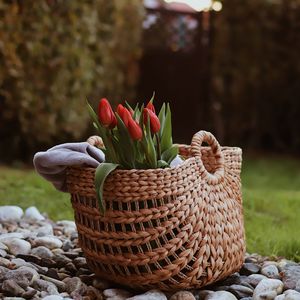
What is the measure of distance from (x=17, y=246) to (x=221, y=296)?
886 millimetres

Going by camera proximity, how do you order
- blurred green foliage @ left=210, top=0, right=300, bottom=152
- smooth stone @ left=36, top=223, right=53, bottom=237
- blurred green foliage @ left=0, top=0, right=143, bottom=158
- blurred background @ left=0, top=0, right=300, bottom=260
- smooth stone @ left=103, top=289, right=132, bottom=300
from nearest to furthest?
smooth stone @ left=103, top=289, right=132, bottom=300 → smooth stone @ left=36, top=223, right=53, bottom=237 → blurred green foliage @ left=0, top=0, right=143, bottom=158 → blurred background @ left=0, top=0, right=300, bottom=260 → blurred green foliage @ left=210, top=0, right=300, bottom=152

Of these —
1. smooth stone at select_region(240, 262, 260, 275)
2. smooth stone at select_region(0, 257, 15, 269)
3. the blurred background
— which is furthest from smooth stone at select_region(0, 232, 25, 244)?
the blurred background

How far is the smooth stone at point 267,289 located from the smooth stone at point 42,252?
84cm

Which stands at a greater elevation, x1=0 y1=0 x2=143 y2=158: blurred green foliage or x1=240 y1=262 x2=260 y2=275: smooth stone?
x1=0 y1=0 x2=143 y2=158: blurred green foliage

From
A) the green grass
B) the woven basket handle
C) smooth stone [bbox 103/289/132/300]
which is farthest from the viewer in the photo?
the green grass

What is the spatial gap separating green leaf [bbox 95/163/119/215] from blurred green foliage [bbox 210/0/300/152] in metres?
5.45

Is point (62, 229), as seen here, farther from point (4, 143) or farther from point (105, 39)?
point (105, 39)

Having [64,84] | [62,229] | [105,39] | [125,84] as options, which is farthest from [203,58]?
[62,229]

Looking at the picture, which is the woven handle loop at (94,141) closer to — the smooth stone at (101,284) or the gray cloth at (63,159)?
the gray cloth at (63,159)

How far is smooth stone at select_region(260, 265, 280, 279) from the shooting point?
95.7 inches

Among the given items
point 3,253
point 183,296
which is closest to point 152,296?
point 183,296

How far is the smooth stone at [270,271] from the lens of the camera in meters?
2.43

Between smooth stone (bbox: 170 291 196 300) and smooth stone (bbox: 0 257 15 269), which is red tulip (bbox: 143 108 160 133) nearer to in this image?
smooth stone (bbox: 170 291 196 300)

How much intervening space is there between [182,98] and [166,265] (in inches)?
224
